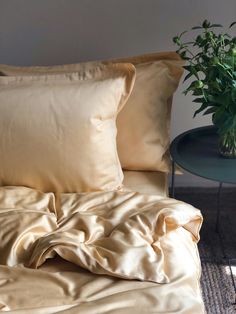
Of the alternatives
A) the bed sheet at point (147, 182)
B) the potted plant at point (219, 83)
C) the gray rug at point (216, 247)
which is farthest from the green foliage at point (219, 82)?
the gray rug at point (216, 247)

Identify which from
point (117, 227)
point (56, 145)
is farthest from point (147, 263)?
point (56, 145)

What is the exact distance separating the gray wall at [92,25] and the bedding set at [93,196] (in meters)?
0.21

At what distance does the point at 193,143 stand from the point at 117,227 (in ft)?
1.83

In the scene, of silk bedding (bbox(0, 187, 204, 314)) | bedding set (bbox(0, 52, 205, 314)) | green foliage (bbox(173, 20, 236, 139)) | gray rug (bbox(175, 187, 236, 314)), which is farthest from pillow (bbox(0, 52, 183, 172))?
gray rug (bbox(175, 187, 236, 314))

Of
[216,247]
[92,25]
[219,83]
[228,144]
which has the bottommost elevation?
[216,247]

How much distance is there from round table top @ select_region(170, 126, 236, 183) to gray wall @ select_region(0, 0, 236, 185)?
0.85 feet

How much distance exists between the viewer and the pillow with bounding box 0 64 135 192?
134 cm

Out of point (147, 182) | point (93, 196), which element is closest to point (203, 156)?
point (147, 182)

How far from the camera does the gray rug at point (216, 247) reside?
5.04ft

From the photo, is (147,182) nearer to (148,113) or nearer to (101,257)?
(148,113)

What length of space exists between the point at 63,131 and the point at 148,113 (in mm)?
323

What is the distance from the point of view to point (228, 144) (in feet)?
4.87

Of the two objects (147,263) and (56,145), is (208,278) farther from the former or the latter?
(56,145)

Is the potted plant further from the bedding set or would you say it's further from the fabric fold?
the fabric fold
